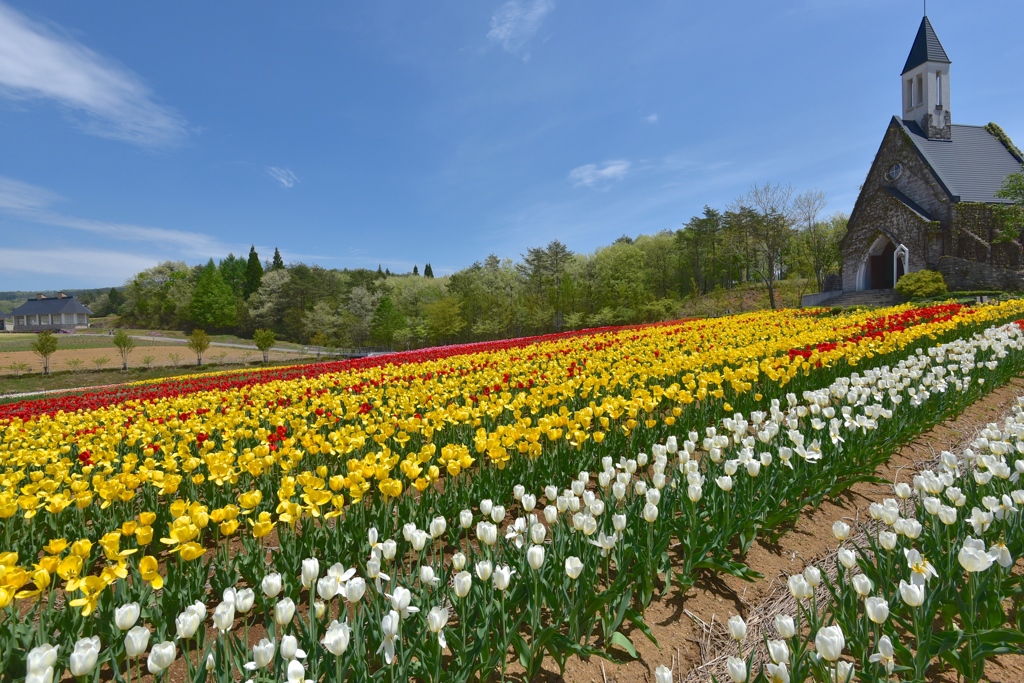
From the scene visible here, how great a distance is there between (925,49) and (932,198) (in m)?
13.0

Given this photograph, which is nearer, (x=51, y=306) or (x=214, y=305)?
(x=214, y=305)

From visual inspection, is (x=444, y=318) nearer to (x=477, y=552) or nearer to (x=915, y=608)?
(x=477, y=552)

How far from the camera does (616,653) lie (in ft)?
8.71

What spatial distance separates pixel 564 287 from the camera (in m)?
47.8

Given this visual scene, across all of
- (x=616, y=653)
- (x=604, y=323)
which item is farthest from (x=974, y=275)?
(x=616, y=653)

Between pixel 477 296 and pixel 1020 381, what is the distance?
153ft

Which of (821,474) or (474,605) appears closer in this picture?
(474,605)

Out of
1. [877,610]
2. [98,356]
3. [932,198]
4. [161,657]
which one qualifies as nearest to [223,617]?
[161,657]

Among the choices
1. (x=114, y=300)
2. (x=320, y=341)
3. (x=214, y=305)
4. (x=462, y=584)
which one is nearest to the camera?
(x=462, y=584)

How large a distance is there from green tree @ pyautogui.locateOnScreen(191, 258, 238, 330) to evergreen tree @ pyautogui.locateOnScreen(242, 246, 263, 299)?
352cm

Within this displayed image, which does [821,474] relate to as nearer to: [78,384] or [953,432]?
[953,432]

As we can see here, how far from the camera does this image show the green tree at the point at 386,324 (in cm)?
4694

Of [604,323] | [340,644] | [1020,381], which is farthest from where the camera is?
[604,323]

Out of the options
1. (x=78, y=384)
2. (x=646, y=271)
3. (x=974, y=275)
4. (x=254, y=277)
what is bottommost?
(x=78, y=384)
